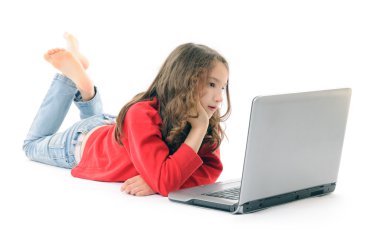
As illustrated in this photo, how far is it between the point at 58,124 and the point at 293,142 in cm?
118

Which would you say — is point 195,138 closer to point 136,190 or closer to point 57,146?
point 136,190

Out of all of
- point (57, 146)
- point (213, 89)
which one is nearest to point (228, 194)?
point (213, 89)

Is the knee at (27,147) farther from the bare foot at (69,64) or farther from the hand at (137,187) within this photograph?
the hand at (137,187)

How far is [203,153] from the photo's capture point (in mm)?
2457

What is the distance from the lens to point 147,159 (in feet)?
7.28

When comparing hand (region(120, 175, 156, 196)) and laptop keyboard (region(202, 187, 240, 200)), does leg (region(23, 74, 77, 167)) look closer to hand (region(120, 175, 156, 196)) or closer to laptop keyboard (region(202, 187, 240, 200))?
hand (region(120, 175, 156, 196))

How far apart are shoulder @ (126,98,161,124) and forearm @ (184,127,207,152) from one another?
0.13 meters

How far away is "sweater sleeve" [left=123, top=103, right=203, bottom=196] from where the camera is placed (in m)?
2.21

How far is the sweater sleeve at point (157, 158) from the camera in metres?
2.21

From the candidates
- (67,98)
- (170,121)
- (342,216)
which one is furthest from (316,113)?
(67,98)

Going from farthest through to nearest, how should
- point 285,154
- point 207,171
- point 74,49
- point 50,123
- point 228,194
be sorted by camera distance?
point 74,49 < point 50,123 < point 207,171 < point 228,194 < point 285,154

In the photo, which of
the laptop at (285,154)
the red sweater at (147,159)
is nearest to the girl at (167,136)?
the red sweater at (147,159)

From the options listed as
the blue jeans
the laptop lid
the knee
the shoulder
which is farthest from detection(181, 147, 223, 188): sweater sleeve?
the knee

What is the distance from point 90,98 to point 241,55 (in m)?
0.98
